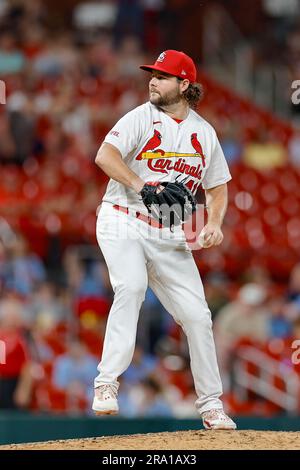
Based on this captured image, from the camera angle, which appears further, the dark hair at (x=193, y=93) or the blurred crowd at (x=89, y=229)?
the blurred crowd at (x=89, y=229)

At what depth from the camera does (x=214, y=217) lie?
22.5 feet

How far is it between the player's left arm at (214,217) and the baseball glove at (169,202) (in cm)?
13

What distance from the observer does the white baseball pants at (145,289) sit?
664 cm

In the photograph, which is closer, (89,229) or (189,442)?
(189,442)

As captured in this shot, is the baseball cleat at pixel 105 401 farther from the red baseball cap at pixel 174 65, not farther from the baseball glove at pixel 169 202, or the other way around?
the red baseball cap at pixel 174 65

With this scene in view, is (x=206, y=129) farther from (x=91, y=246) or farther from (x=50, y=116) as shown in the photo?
(x=50, y=116)

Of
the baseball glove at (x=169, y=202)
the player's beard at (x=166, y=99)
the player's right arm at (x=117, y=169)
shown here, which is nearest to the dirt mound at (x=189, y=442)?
the baseball glove at (x=169, y=202)

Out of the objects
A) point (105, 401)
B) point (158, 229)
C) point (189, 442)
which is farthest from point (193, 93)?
point (189, 442)

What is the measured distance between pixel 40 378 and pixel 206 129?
431 cm

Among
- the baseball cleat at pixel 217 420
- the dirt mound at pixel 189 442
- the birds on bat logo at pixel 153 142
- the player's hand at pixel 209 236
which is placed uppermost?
the birds on bat logo at pixel 153 142

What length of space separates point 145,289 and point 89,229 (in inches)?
249

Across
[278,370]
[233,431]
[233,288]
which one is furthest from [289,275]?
[233,431]

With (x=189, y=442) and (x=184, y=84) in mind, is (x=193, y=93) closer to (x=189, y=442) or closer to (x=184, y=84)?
(x=184, y=84)

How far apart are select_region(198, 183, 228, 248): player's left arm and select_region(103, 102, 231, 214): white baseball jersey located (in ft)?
0.51
